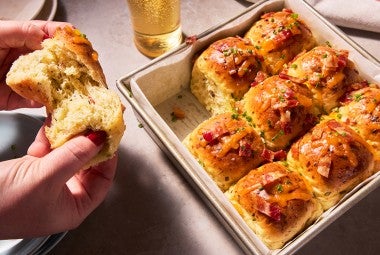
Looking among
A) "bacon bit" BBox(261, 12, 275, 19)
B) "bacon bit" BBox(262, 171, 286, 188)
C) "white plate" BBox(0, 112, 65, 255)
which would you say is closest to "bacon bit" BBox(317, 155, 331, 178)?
"bacon bit" BBox(262, 171, 286, 188)

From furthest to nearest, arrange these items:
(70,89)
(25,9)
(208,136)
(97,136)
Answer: (25,9)
(208,136)
(70,89)
(97,136)

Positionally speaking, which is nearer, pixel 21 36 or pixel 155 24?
pixel 21 36

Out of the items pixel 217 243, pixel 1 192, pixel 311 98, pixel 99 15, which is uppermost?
pixel 99 15

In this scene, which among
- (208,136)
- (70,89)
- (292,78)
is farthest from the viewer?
(292,78)

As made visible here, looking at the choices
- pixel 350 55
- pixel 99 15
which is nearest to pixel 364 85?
pixel 350 55

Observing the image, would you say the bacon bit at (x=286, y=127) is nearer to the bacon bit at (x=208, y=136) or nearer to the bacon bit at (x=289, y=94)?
the bacon bit at (x=289, y=94)

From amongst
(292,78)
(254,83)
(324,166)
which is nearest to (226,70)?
(254,83)

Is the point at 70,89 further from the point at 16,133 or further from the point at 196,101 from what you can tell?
the point at 196,101

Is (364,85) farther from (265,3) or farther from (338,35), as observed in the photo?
(265,3)
